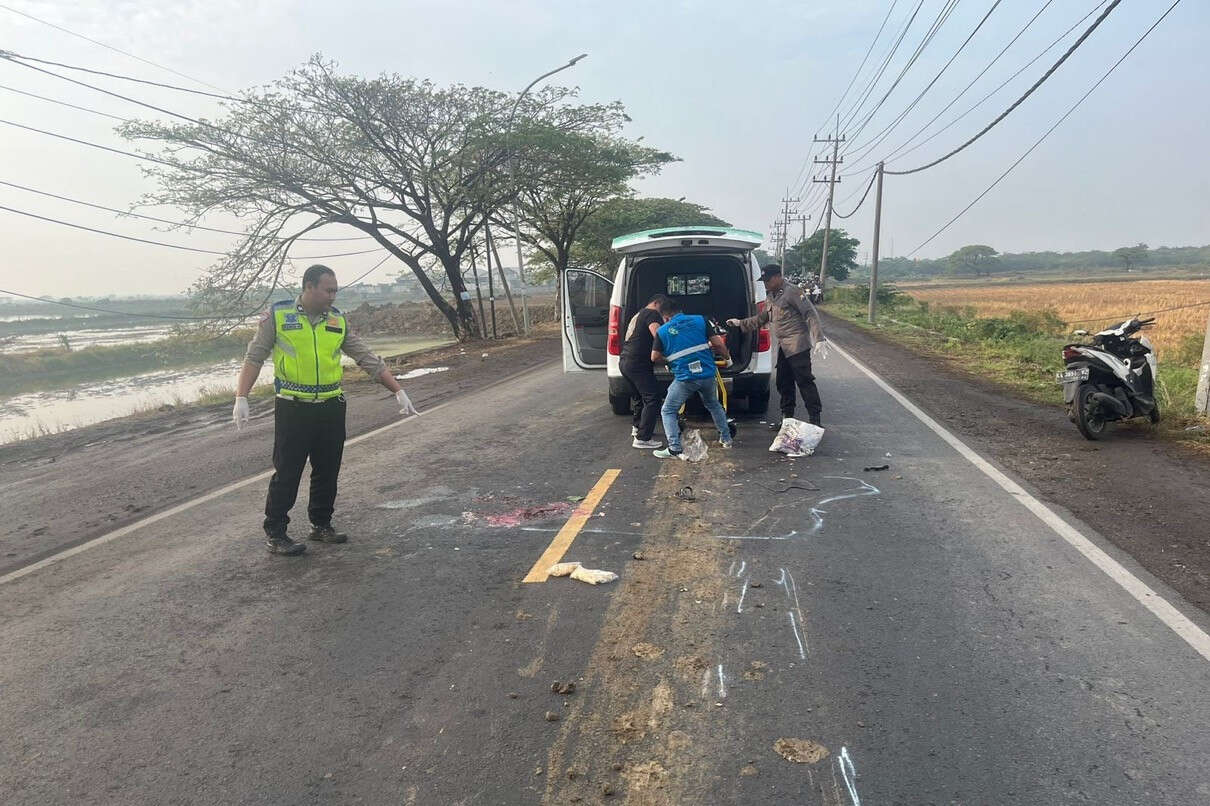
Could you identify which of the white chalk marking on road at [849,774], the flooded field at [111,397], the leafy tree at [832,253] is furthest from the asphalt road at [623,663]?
the leafy tree at [832,253]

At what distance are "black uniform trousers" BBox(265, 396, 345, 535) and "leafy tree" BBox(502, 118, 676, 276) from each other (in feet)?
63.8

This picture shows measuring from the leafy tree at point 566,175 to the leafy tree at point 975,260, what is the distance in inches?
4747

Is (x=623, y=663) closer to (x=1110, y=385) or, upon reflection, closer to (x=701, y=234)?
(x=701, y=234)

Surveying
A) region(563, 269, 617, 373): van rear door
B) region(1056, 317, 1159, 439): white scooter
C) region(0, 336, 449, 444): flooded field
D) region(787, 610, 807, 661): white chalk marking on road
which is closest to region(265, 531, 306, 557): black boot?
region(787, 610, 807, 661): white chalk marking on road

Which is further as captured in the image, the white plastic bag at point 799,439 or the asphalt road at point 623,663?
the white plastic bag at point 799,439

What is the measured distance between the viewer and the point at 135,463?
8.26 meters

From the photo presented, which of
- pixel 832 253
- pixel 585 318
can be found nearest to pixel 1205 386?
pixel 585 318

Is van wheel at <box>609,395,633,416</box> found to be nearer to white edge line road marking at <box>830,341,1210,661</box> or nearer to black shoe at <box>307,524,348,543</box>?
white edge line road marking at <box>830,341,1210,661</box>

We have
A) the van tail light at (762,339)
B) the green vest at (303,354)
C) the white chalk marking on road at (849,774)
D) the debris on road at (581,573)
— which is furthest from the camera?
the van tail light at (762,339)

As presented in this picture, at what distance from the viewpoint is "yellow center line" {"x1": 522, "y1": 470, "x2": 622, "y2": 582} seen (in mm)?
4273

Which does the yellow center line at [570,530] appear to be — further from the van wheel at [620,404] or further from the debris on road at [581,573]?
the van wheel at [620,404]

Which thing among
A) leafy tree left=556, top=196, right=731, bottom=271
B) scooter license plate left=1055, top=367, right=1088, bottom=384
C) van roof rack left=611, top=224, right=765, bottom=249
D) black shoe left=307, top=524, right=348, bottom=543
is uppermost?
leafy tree left=556, top=196, right=731, bottom=271

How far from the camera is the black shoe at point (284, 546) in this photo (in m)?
4.71

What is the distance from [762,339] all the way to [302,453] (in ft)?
15.8
